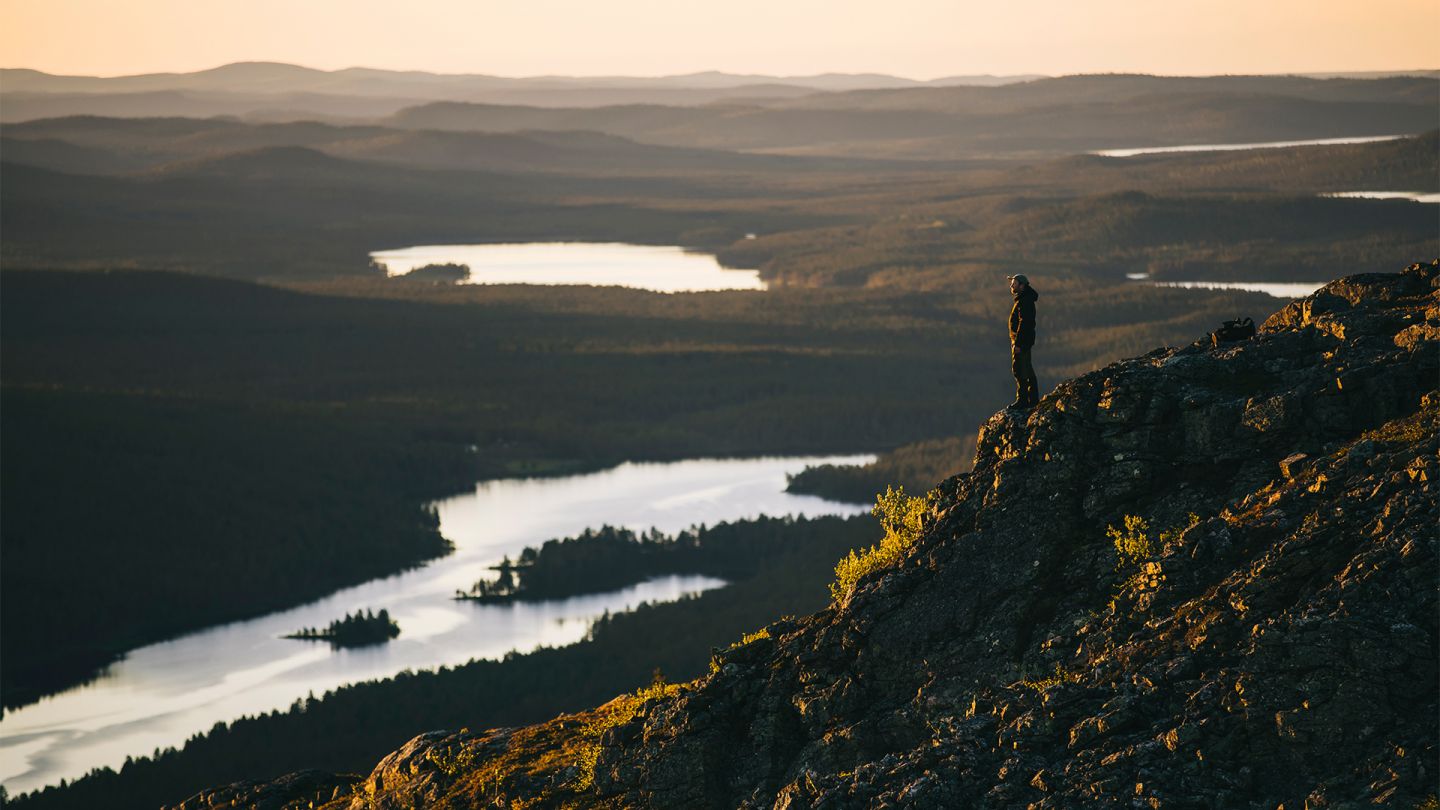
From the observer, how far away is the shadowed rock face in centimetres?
2273

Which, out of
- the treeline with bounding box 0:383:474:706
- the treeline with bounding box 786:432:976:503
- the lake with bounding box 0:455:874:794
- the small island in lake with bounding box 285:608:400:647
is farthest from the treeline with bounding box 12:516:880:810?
the treeline with bounding box 786:432:976:503

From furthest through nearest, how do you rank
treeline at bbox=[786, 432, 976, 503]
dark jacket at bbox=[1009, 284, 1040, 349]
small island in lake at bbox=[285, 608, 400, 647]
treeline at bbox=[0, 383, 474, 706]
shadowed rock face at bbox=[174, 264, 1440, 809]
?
1. treeline at bbox=[786, 432, 976, 503]
2. treeline at bbox=[0, 383, 474, 706]
3. small island in lake at bbox=[285, 608, 400, 647]
4. dark jacket at bbox=[1009, 284, 1040, 349]
5. shadowed rock face at bbox=[174, 264, 1440, 809]

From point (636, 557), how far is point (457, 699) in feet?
157

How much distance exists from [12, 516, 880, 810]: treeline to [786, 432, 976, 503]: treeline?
45594 mm

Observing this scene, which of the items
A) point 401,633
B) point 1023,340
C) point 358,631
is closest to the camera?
point 1023,340

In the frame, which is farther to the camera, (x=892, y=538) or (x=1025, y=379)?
(x=1025, y=379)

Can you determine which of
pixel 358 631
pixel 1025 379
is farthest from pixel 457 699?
pixel 1025 379

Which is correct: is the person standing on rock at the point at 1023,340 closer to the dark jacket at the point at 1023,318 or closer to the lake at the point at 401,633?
the dark jacket at the point at 1023,318

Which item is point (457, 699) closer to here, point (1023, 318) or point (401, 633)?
point (401, 633)

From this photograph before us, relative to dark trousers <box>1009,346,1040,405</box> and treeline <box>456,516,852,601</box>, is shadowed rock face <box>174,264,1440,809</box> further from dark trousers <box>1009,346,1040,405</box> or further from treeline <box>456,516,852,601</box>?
treeline <box>456,516,852,601</box>

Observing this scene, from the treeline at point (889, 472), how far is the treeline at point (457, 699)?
150ft

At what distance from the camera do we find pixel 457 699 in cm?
9912

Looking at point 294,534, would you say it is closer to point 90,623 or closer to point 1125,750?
point 90,623

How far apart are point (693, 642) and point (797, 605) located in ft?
20.2
